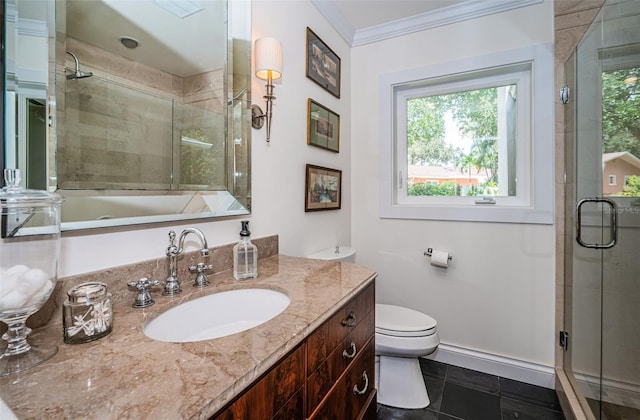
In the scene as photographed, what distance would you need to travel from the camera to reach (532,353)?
5.98 feet

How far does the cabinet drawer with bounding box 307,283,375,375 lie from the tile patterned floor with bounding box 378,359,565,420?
81cm

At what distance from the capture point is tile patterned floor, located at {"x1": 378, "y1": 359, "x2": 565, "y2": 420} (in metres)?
1.53

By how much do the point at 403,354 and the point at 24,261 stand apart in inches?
60.6

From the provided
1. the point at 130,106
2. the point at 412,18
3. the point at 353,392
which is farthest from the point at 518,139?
the point at 130,106

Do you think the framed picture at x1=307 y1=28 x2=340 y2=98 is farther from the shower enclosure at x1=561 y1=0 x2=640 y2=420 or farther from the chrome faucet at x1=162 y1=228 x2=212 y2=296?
the shower enclosure at x1=561 y1=0 x2=640 y2=420

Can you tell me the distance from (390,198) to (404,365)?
1.09 meters

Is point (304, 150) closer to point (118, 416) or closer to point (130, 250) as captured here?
point (130, 250)

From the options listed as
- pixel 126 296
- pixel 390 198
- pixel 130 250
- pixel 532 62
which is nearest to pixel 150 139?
pixel 130 250

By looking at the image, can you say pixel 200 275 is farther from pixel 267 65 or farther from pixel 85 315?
pixel 267 65

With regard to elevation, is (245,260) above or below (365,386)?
above

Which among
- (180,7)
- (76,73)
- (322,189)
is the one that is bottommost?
(322,189)

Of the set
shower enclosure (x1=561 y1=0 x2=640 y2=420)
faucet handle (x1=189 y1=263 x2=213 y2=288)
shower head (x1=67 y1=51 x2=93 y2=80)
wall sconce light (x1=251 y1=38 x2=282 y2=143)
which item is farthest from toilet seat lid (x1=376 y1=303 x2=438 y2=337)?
shower head (x1=67 y1=51 x2=93 y2=80)

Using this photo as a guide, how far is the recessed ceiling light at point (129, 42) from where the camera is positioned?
92cm

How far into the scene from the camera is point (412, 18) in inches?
81.4
